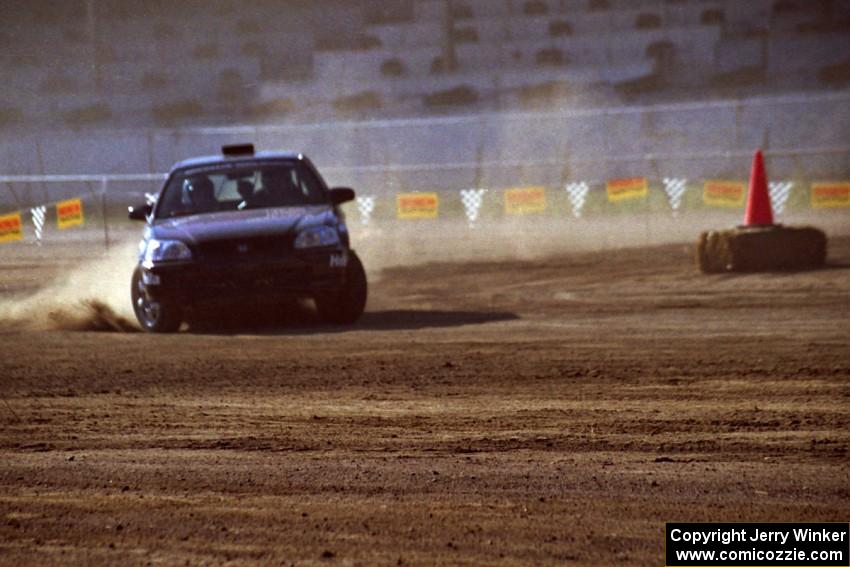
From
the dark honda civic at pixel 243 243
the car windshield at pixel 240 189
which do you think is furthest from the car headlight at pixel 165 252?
the car windshield at pixel 240 189

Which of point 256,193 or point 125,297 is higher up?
point 256,193

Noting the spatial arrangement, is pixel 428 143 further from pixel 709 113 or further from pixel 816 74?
pixel 816 74

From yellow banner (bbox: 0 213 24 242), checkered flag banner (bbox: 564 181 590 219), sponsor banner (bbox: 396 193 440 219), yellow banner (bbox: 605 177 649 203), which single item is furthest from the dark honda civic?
checkered flag banner (bbox: 564 181 590 219)

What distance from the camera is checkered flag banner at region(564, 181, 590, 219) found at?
31.3m

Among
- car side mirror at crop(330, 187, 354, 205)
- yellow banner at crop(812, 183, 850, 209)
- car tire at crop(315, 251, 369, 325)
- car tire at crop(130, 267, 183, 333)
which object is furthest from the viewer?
yellow banner at crop(812, 183, 850, 209)

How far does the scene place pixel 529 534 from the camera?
546 cm

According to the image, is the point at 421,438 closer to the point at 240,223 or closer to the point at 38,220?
the point at 240,223

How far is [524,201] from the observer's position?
3003 cm

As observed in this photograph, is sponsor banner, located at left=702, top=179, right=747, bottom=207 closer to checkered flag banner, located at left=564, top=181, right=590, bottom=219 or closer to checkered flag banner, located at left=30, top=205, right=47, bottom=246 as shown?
checkered flag banner, located at left=564, top=181, right=590, bottom=219

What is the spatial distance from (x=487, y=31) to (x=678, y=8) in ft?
20.4

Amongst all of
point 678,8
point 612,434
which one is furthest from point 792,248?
point 678,8

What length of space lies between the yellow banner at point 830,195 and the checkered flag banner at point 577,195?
18.1 feet

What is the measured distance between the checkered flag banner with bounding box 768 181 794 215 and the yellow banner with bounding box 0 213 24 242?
14.9 m

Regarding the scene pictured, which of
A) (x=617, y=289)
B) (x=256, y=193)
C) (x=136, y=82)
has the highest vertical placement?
(x=136, y=82)
